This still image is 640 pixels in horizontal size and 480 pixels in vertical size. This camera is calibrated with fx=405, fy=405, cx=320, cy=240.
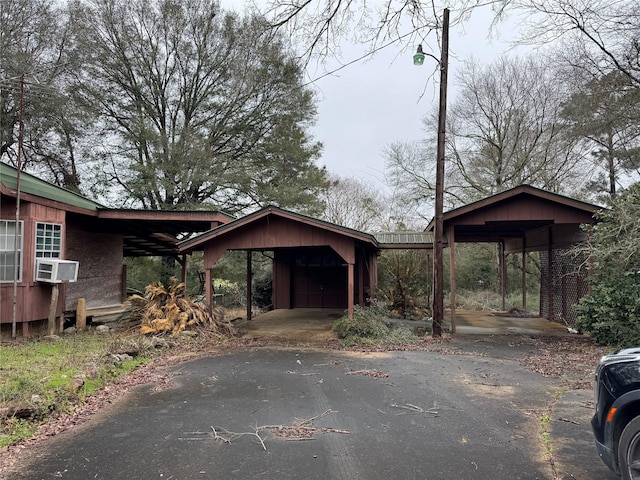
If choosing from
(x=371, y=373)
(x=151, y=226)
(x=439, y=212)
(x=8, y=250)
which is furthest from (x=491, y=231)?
(x=8, y=250)

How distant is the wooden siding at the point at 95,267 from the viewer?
11.3m

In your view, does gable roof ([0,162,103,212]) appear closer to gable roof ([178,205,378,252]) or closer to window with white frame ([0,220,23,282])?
window with white frame ([0,220,23,282])

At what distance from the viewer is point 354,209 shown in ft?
77.7

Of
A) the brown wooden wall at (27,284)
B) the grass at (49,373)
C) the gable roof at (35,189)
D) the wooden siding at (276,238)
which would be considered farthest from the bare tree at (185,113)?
the grass at (49,373)

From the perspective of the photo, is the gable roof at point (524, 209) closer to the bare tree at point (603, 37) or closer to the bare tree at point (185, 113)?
the bare tree at point (603, 37)

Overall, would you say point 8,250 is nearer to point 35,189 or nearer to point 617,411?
point 35,189

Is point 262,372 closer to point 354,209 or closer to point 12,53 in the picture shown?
point 12,53

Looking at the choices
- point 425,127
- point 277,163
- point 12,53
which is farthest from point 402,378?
point 425,127

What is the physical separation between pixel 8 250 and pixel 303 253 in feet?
30.7

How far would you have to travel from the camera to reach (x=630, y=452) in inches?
97.6

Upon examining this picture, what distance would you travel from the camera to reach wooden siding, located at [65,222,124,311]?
11.3 meters

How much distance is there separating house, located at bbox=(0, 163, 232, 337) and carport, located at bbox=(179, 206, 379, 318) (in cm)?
135

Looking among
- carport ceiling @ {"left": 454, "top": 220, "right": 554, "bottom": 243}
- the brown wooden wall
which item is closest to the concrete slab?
carport ceiling @ {"left": 454, "top": 220, "right": 554, "bottom": 243}

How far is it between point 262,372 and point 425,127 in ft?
66.5
